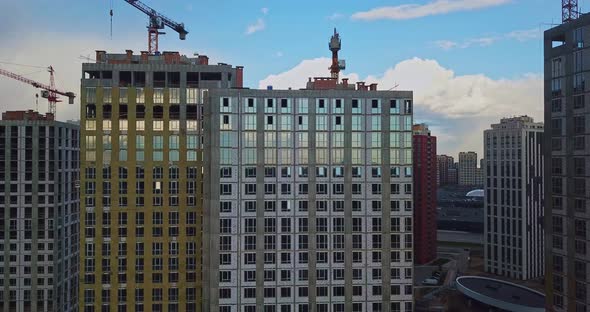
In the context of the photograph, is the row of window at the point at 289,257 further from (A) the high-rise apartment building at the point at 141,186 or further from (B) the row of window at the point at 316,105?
(B) the row of window at the point at 316,105

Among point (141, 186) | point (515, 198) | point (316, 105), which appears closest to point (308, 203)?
point (316, 105)

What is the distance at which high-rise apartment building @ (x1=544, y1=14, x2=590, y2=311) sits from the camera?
57344 millimetres

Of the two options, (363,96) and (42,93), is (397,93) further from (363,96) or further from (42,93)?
(42,93)

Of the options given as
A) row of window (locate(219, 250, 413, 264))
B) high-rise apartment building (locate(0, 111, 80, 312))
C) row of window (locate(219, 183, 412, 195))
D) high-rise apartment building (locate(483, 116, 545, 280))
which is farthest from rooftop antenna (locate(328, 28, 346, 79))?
high-rise apartment building (locate(483, 116, 545, 280))

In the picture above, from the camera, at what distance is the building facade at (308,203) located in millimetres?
70562

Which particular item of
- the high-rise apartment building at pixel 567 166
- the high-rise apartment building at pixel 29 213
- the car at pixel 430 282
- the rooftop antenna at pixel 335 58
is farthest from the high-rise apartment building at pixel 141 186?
the car at pixel 430 282

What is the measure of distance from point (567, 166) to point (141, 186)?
62.3 m

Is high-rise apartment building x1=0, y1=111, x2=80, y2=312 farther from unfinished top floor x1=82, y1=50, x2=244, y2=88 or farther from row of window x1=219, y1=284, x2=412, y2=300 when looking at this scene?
row of window x1=219, y1=284, x2=412, y2=300

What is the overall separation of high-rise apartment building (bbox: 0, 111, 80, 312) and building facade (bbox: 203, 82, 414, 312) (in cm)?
5735

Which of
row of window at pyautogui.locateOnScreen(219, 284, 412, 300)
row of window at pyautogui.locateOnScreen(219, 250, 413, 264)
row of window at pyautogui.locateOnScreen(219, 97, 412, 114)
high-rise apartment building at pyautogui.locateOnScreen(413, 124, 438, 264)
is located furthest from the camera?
high-rise apartment building at pyautogui.locateOnScreen(413, 124, 438, 264)

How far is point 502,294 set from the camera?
456 ft

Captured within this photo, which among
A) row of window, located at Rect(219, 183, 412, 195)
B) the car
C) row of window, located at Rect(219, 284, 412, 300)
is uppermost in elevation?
row of window, located at Rect(219, 183, 412, 195)

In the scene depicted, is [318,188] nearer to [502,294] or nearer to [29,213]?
[29,213]

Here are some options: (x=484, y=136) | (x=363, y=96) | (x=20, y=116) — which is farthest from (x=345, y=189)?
(x=484, y=136)
